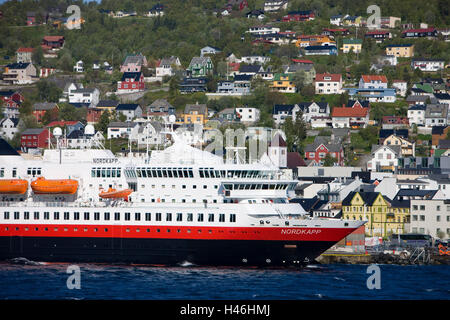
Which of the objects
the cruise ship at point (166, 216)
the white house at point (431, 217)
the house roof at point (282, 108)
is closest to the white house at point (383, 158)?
the house roof at point (282, 108)

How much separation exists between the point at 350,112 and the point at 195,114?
20.2m

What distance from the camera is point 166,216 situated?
5225 cm

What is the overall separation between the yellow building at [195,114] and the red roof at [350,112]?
1681 centimetres

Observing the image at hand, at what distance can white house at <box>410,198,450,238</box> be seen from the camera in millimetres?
70375

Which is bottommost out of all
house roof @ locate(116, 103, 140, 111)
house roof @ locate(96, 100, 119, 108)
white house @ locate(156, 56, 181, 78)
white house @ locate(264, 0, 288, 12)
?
house roof @ locate(116, 103, 140, 111)

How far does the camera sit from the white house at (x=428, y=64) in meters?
137

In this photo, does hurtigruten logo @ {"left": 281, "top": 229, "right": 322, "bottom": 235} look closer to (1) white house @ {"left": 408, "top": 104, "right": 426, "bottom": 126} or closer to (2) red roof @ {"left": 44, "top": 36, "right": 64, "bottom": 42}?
(1) white house @ {"left": 408, "top": 104, "right": 426, "bottom": 126}

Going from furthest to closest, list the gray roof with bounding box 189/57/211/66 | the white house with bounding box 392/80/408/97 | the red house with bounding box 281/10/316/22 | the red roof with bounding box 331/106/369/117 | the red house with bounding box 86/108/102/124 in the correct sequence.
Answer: the red house with bounding box 281/10/316/22, the gray roof with bounding box 189/57/211/66, the white house with bounding box 392/80/408/97, the red house with bounding box 86/108/102/124, the red roof with bounding box 331/106/369/117

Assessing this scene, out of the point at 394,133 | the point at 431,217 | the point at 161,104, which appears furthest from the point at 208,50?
the point at 431,217

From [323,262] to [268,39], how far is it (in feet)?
319

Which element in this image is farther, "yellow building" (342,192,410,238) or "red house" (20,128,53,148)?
"red house" (20,128,53,148)

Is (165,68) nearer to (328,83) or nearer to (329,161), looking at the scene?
(328,83)

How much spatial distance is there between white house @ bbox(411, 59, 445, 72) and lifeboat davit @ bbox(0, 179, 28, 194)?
92.8 meters

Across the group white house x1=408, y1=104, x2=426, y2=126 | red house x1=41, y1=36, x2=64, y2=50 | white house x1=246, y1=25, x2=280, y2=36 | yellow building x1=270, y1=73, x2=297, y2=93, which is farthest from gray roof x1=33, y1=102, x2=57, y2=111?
white house x1=408, y1=104, x2=426, y2=126
